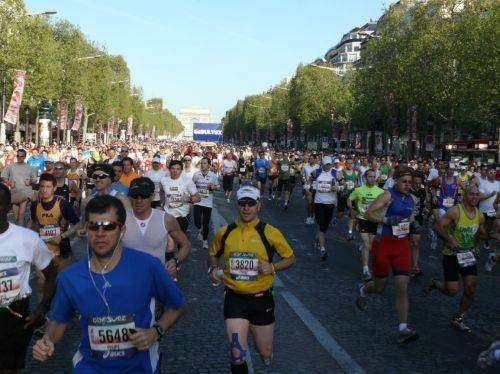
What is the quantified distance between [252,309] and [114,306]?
209 centimetres

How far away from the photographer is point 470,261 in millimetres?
7637

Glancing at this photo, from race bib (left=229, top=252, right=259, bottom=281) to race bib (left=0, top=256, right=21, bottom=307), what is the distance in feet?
5.59

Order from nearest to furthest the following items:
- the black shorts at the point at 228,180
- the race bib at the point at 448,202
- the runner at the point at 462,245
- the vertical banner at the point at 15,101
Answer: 1. the runner at the point at 462,245
2. the race bib at the point at 448,202
3. the black shorts at the point at 228,180
4. the vertical banner at the point at 15,101

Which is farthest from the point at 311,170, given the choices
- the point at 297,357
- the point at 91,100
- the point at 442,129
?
the point at 442,129

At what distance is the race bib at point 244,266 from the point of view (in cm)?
531

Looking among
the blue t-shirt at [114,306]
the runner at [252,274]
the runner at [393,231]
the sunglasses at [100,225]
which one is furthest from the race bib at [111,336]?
the runner at [393,231]

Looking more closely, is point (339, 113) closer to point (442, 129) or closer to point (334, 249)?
point (442, 129)

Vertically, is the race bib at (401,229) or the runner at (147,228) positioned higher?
the runner at (147,228)

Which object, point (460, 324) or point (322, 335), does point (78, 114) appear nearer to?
point (322, 335)

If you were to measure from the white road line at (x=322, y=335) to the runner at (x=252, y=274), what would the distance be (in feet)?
2.83

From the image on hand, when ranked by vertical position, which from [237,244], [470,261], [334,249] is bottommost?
[334,249]

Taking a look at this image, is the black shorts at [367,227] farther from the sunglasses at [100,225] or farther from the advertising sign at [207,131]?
the advertising sign at [207,131]

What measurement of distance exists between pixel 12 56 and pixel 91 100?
30.9 meters

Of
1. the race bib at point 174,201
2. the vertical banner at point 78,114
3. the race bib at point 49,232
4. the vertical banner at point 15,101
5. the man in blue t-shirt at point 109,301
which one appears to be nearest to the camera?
the man in blue t-shirt at point 109,301
